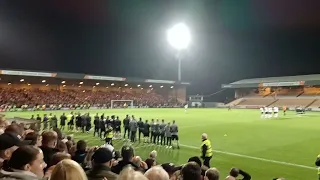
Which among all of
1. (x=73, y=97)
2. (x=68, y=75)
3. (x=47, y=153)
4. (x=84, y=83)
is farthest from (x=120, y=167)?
(x=84, y=83)

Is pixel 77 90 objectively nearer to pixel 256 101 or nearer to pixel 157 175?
pixel 256 101

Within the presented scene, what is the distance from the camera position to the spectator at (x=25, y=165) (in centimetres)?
389

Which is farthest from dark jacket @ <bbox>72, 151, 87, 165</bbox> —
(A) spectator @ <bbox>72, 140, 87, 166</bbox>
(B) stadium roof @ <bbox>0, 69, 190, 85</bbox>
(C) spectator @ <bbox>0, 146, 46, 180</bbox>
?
(B) stadium roof @ <bbox>0, 69, 190, 85</bbox>

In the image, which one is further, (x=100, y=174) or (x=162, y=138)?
(x=162, y=138)

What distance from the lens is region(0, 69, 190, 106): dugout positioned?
66.8 meters

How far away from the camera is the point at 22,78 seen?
68312mm

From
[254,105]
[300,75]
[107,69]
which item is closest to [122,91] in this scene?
[107,69]

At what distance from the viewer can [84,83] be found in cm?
8038

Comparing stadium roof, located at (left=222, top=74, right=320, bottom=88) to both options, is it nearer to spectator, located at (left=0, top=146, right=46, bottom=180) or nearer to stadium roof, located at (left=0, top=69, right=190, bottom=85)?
stadium roof, located at (left=0, top=69, right=190, bottom=85)

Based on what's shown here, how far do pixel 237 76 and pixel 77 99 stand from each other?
55084 mm

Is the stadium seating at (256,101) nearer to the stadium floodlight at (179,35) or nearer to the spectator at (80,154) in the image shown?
the stadium floodlight at (179,35)

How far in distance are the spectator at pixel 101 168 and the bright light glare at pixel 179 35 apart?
73.2 metres

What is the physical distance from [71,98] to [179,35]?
30.7m

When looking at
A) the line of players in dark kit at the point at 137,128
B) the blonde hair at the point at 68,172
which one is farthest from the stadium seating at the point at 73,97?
the blonde hair at the point at 68,172
